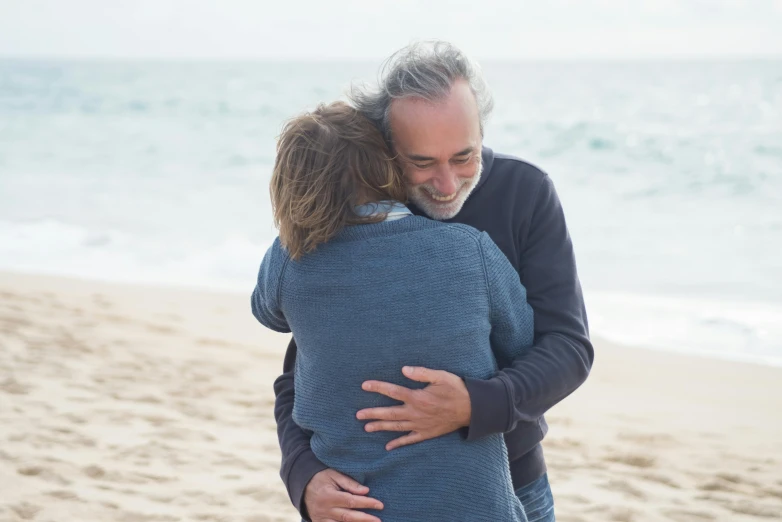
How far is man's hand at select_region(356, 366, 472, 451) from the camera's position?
1.73 m

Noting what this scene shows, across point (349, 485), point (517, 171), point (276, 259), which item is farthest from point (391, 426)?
point (517, 171)

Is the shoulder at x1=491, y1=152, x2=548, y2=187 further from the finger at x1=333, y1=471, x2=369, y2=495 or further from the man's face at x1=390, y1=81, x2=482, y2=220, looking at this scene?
the finger at x1=333, y1=471, x2=369, y2=495

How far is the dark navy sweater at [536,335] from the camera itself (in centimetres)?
178

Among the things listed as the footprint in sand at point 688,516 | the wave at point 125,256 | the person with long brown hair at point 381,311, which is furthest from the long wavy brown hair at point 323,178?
the wave at point 125,256

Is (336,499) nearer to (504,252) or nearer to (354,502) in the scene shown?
(354,502)

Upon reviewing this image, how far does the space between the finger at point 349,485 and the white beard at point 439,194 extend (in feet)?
2.08

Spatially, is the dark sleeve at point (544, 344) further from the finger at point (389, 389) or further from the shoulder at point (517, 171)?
the finger at point (389, 389)

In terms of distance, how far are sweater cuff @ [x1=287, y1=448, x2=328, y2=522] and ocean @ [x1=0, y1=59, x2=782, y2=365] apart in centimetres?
91

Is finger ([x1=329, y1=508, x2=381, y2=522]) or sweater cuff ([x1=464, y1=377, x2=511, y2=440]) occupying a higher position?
sweater cuff ([x1=464, y1=377, x2=511, y2=440])

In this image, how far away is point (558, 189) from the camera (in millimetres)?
15219

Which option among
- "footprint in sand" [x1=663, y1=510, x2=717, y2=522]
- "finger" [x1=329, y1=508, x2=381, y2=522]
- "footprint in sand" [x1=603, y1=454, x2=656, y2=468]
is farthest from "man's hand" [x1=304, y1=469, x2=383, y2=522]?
"footprint in sand" [x1=603, y1=454, x2=656, y2=468]

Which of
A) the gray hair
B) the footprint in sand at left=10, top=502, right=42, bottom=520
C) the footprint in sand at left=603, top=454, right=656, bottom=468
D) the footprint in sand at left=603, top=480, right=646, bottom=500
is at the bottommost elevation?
the footprint in sand at left=603, top=454, right=656, bottom=468

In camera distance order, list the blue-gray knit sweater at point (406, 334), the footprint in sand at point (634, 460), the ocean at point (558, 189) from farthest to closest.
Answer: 1. the ocean at point (558, 189)
2. the footprint in sand at point (634, 460)
3. the blue-gray knit sweater at point (406, 334)

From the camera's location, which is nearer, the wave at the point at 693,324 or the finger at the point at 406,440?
the finger at the point at 406,440
